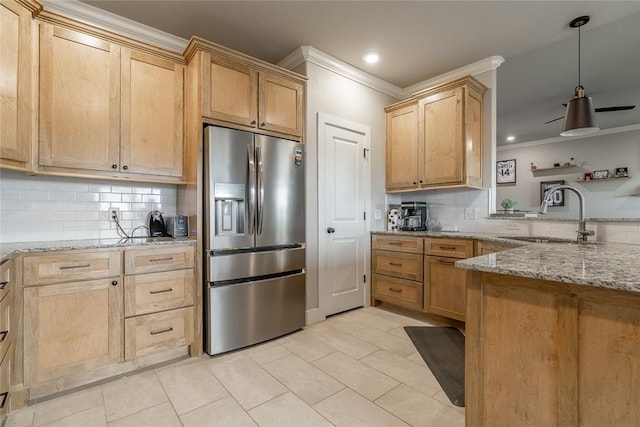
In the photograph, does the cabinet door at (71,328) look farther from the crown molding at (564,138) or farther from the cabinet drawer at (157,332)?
the crown molding at (564,138)

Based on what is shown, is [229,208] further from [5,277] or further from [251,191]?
[5,277]

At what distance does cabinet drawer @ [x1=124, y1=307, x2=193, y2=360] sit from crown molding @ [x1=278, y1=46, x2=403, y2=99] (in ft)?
8.41

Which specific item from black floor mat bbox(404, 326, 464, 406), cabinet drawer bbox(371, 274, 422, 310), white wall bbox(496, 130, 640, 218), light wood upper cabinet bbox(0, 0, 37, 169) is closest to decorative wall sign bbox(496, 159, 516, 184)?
white wall bbox(496, 130, 640, 218)

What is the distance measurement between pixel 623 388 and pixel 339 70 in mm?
3201

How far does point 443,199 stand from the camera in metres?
3.55

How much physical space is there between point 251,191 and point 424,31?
2.12 metres

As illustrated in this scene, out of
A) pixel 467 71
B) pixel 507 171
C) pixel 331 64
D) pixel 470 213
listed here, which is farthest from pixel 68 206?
pixel 507 171

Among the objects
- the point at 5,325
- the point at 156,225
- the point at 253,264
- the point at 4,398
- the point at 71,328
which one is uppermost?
the point at 156,225

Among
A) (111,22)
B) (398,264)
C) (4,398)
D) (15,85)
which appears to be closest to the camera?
(4,398)

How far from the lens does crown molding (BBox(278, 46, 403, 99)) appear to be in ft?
9.64

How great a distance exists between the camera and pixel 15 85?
1785 mm

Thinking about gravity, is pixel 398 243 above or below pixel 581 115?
below

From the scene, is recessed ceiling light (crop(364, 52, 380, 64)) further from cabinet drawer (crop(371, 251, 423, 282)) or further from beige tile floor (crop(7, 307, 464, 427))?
beige tile floor (crop(7, 307, 464, 427))

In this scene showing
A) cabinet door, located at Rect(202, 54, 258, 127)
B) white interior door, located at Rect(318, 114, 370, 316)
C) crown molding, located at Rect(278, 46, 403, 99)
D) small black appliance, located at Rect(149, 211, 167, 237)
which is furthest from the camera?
white interior door, located at Rect(318, 114, 370, 316)
